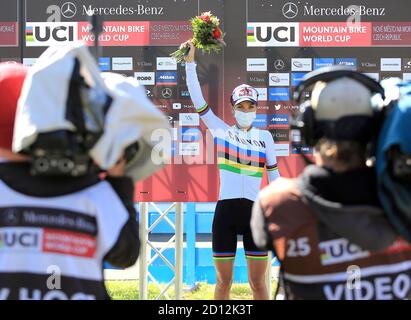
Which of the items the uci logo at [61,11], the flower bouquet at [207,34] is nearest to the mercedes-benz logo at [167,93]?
the flower bouquet at [207,34]

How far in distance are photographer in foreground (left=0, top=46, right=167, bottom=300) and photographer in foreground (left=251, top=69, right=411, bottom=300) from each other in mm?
573

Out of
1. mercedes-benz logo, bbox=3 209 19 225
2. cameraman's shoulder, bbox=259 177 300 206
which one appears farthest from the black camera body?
cameraman's shoulder, bbox=259 177 300 206

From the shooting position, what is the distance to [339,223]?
1.96 metres

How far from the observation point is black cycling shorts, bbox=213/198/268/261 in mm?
5137

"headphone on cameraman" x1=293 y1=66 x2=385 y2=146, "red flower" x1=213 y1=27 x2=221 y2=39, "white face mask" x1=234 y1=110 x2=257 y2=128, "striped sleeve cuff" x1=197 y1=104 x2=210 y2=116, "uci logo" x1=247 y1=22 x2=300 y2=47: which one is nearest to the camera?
"headphone on cameraman" x1=293 y1=66 x2=385 y2=146

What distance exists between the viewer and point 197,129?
20.7 feet

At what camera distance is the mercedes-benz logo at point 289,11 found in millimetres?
6293

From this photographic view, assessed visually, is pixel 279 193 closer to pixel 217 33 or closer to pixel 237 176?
pixel 237 176

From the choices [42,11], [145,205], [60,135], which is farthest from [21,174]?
[42,11]

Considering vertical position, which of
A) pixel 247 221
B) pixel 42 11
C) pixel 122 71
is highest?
pixel 42 11

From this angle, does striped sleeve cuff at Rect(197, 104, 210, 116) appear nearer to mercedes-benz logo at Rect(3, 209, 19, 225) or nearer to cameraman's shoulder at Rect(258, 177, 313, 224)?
cameraman's shoulder at Rect(258, 177, 313, 224)

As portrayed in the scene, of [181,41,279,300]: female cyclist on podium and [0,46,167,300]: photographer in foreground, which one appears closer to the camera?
[0,46,167,300]: photographer in foreground

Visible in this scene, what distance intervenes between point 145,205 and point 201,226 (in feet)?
12.5

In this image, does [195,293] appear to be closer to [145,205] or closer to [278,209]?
[145,205]
